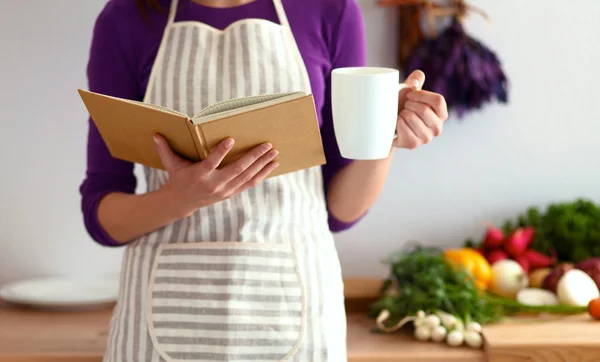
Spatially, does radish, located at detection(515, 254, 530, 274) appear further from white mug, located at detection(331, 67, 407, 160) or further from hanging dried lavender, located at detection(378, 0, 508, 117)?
white mug, located at detection(331, 67, 407, 160)

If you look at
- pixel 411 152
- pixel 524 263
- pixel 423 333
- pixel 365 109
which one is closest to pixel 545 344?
pixel 423 333

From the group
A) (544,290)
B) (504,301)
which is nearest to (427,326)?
(504,301)

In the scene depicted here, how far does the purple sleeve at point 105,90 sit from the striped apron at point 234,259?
0.15ft

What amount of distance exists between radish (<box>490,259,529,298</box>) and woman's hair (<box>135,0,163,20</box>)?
98cm

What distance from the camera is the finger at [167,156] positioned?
93 cm

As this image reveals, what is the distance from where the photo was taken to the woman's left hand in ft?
3.15

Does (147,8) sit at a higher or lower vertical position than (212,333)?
higher

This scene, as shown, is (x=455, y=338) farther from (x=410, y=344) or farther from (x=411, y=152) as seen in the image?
(x=411, y=152)

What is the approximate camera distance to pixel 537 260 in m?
1.76

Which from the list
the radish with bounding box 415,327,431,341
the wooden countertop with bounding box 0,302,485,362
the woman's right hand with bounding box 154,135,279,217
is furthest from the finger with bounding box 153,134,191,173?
the radish with bounding box 415,327,431,341

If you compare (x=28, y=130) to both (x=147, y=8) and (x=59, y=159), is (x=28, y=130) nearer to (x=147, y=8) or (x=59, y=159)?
(x=59, y=159)

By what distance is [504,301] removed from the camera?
161 centimetres

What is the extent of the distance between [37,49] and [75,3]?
0.15 metres

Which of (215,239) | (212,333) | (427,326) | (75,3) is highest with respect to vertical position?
(75,3)
